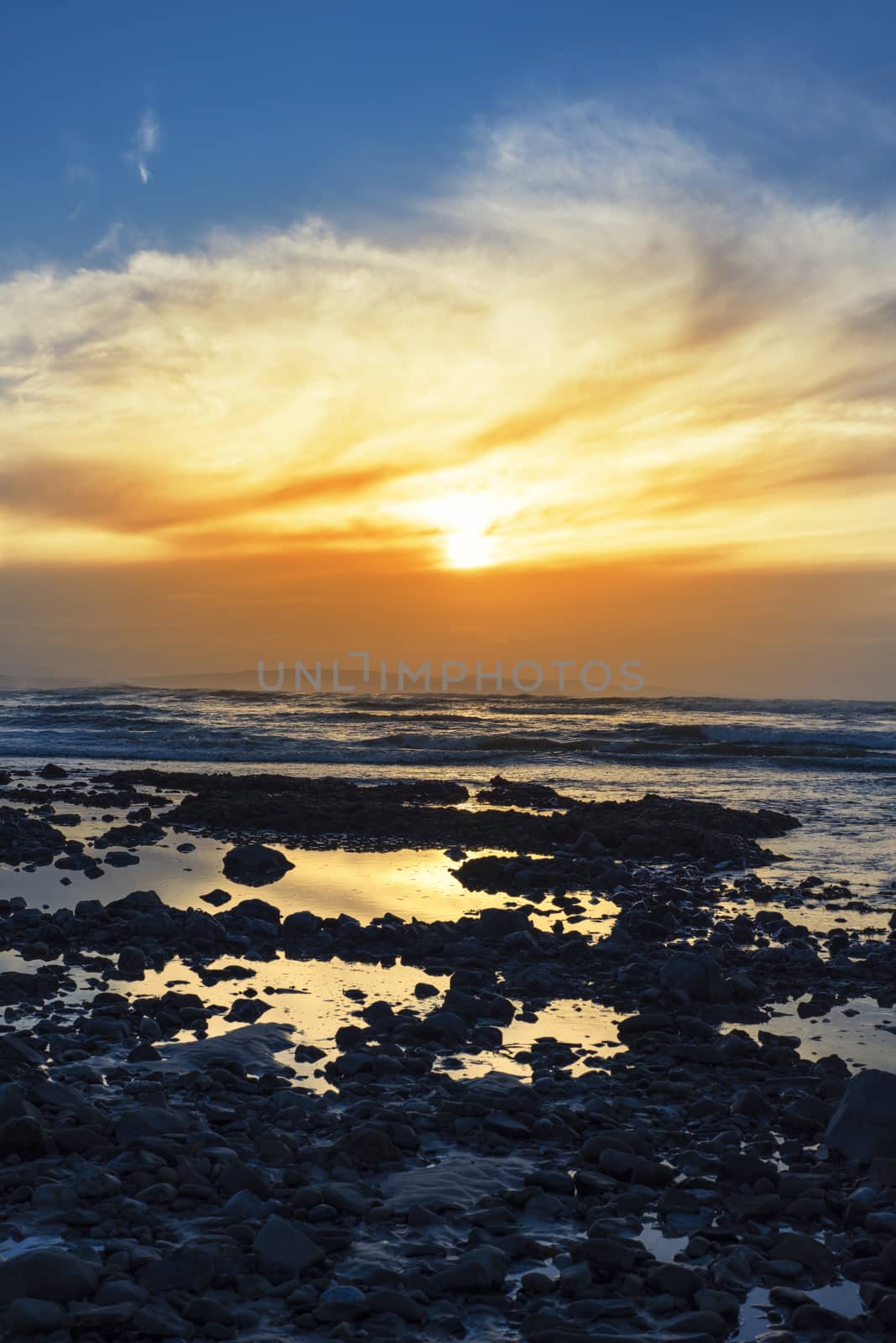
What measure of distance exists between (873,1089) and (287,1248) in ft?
11.5

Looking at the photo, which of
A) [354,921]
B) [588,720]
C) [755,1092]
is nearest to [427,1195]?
[755,1092]

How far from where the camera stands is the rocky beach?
4.46 m

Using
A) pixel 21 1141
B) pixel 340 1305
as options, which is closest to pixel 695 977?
pixel 340 1305

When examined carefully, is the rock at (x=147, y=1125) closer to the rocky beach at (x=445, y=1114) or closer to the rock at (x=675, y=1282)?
the rocky beach at (x=445, y=1114)

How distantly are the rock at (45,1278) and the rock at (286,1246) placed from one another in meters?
0.75

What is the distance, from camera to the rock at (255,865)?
585 inches

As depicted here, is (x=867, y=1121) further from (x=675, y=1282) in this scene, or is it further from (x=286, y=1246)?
(x=286, y=1246)

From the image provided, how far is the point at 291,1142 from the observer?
5879mm

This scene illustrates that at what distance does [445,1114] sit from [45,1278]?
268cm

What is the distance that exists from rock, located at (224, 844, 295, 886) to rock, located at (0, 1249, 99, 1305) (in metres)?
10.3

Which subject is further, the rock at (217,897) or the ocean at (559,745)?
the ocean at (559,745)

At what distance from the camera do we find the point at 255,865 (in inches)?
609

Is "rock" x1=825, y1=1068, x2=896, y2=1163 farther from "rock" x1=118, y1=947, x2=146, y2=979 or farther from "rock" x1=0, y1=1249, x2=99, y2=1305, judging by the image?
"rock" x1=118, y1=947, x2=146, y2=979

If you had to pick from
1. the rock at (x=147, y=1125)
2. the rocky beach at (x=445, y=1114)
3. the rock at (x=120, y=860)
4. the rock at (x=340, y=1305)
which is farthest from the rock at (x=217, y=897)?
the rock at (x=340, y=1305)
